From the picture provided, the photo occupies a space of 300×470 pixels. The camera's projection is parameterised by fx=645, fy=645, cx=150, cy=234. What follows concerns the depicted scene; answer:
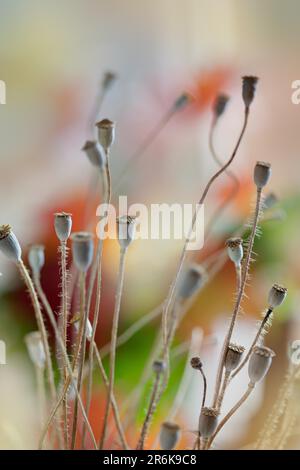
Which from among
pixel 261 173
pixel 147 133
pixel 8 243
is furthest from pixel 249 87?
pixel 147 133

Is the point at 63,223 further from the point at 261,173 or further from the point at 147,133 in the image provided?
the point at 147,133

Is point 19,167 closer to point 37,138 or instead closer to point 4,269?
point 37,138

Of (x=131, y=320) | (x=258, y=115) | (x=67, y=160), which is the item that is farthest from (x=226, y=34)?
(x=131, y=320)

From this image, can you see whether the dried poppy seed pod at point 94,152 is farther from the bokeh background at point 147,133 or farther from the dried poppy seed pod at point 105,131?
the bokeh background at point 147,133

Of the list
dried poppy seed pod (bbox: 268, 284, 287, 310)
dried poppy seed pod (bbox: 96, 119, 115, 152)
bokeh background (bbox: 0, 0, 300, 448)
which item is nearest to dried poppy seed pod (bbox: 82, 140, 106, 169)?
dried poppy seed pod (bbox: 96, 119, 115, 152)

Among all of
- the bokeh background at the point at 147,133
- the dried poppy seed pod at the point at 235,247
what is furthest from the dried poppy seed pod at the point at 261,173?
the bokeh background at the point at 147,133

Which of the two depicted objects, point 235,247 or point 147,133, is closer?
point 235,247

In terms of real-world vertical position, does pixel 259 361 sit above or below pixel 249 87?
below

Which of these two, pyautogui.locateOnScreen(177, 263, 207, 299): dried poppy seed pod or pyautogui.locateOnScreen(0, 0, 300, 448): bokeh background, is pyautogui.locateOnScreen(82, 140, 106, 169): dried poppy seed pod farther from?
pyautogui.locateOnScreen(0, 0, 300, 448): bokeh background
